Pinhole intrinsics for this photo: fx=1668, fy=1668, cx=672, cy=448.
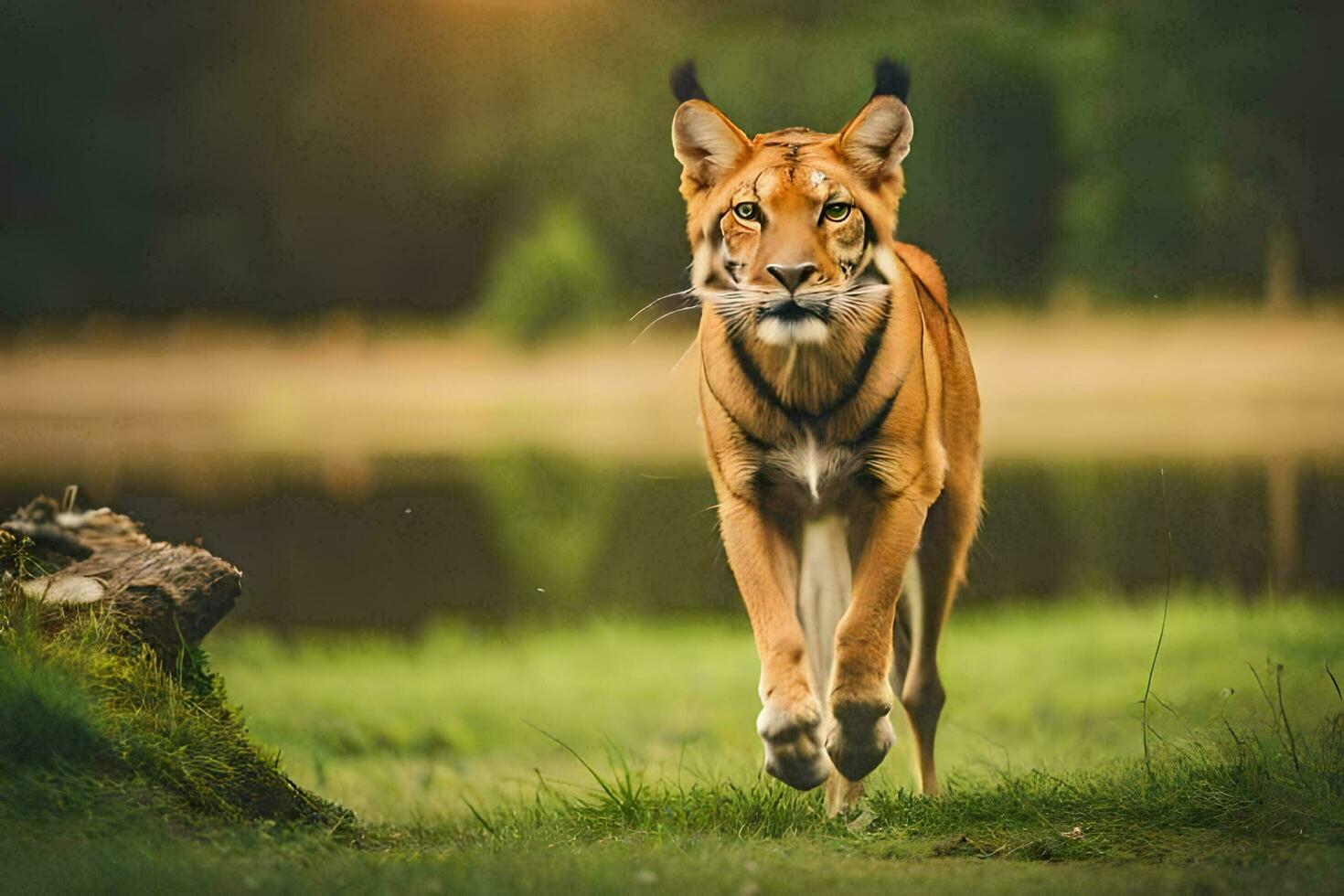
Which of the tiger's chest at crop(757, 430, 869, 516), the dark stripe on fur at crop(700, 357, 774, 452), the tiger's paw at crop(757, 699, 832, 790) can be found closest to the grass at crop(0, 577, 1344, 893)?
the tiger's paw at crop(757, 699, 832, 790)

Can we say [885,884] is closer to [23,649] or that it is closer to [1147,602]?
[23,649]

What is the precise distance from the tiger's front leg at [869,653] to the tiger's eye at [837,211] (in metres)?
1.12

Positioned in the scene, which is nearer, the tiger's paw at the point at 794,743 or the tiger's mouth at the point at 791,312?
the tiger's paw at the point at 794,743

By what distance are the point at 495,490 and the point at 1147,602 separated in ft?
29.8

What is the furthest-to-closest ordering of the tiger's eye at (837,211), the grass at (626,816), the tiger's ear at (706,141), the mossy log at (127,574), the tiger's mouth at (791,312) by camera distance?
the mossy log at (127,574) < the tiger's ear at (706,141) < the tiger's eye at (837,211) < the tiger's mouth at (791,312) < the grass at (626,816)

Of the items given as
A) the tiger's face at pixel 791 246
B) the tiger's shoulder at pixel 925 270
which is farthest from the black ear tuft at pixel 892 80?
the tiger's shoulder at pixel 925 270

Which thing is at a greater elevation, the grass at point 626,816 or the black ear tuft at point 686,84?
the black ear tuft at point 686,84

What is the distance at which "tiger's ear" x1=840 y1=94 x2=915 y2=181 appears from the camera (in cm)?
639

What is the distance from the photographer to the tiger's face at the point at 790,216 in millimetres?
6168

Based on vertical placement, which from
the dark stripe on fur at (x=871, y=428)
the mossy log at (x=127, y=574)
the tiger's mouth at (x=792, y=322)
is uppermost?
the tiger's mouth at (x=792, y=322)

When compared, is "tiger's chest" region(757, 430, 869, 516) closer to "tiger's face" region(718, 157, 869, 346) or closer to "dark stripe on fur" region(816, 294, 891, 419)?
"dark stripe on fur" region(816, 294, 891, 419)

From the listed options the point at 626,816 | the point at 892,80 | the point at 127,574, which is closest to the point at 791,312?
the point at 892,80

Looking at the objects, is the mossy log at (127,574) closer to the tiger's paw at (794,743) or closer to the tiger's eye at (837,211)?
the tiger's paw at (794,743)

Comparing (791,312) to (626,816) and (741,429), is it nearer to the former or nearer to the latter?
(741,429)
